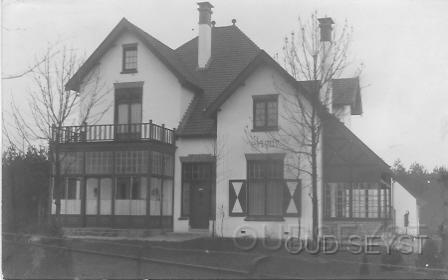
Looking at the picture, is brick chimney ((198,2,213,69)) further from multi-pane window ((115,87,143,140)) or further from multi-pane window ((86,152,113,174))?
multi-pane window ((86,152,113,174))

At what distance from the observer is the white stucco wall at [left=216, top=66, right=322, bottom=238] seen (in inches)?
450

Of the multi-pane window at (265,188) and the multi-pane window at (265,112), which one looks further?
the multi-pane window at (265,112)

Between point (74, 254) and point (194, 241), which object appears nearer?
point (74, 254)

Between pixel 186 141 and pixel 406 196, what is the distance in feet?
17.1

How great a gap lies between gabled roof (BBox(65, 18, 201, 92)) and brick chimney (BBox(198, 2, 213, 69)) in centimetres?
43

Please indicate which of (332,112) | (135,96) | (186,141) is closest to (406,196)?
(332,112)

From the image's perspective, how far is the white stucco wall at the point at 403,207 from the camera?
10734 mm

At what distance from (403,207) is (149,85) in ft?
20.7

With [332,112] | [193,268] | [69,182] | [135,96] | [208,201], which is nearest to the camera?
[193,268]

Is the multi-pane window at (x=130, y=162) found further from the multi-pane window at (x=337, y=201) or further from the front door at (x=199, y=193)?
the multi-pane window at (x=337, y=201)

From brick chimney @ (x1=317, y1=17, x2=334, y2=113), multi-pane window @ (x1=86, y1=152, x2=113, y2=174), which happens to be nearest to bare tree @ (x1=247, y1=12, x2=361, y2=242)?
brick chimney @ (x1=317, y1=17, x2=334, y2=113)

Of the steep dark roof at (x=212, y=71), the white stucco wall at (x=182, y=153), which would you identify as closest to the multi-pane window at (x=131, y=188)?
the white stucco wall at (x=182, y=153)

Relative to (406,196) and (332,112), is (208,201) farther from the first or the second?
(406,196)

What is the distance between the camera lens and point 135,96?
14.6 metres
